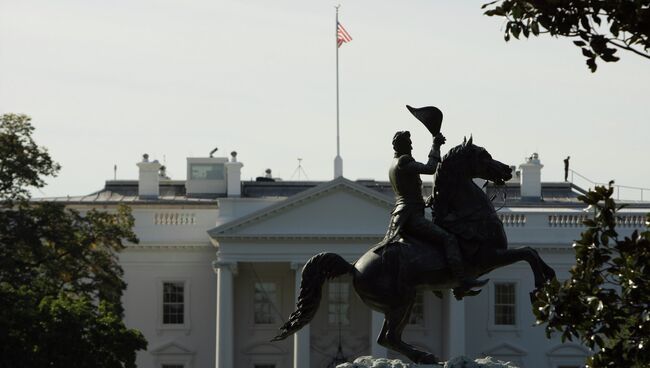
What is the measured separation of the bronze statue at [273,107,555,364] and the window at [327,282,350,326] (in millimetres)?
57548

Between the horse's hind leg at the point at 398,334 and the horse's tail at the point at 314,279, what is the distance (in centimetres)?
64

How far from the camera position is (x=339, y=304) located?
269 ft

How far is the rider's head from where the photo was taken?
24.5 m

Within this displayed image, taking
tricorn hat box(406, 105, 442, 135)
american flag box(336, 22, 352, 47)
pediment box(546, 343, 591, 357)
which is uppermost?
american flag box(336, 22, 352, 47)

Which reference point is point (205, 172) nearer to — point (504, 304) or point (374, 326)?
point (374, 326)

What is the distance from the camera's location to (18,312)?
51.8 meters

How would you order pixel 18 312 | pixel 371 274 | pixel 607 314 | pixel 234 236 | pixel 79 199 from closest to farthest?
pixel 607 314 < pixel 371 274 < pixel 18 312 < pixel 234 236 < pixel 79 199

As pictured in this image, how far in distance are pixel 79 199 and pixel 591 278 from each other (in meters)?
66.8

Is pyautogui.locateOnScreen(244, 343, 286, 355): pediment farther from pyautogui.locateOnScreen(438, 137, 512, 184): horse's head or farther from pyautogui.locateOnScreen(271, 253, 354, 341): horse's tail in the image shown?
pyautogui.locateOnScreen(438, 137, 512, 184): horse's head

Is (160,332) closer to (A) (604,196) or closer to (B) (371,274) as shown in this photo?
(B) (371,274)

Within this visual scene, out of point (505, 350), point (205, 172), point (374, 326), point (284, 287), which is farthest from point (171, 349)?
point (505, 350)

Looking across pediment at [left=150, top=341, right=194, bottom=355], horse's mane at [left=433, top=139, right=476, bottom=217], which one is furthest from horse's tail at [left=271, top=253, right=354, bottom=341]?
pediment at [left=150, top=341, right=194, bottom=355]

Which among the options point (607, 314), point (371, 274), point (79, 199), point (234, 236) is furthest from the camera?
point (79, 199)

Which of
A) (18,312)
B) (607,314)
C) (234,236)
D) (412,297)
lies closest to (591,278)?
(607,314)
